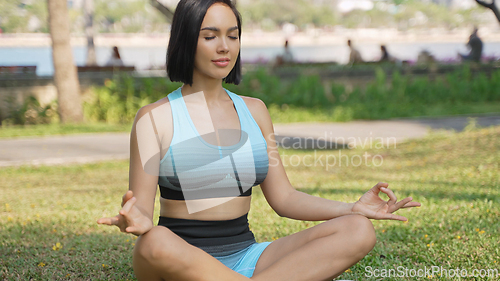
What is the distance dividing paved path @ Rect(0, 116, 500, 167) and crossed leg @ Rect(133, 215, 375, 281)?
7122mm

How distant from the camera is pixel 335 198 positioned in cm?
583

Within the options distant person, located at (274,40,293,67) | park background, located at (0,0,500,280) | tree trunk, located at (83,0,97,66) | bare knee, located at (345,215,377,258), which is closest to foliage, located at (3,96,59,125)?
park background, located at (0,0,500,280)

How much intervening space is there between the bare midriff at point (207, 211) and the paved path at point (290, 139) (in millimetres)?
6919

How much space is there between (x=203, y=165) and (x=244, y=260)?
0.54m

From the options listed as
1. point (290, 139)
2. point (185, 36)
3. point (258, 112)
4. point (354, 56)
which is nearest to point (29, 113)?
point (290, 139)

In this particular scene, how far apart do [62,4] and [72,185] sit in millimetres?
6401

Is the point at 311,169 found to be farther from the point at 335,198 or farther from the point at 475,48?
the point at 475,48

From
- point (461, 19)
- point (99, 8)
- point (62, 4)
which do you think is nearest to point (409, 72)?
point (62, 4)

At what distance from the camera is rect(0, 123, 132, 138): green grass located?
11102 mm

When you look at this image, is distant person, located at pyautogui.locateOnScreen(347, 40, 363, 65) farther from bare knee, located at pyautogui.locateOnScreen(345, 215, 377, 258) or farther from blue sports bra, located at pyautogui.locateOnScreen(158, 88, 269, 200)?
bare knee, located at pyautogui.locateOnScreen(345, 215, 377, 258)

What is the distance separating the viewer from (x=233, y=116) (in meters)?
2.63

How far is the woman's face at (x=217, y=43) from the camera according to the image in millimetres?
2416

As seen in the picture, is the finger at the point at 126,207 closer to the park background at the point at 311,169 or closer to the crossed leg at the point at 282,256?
the crossed leg at the point at 282,256

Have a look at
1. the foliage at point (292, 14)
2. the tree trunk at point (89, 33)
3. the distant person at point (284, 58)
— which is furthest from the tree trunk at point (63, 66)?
the foliage at point (292, 14)
